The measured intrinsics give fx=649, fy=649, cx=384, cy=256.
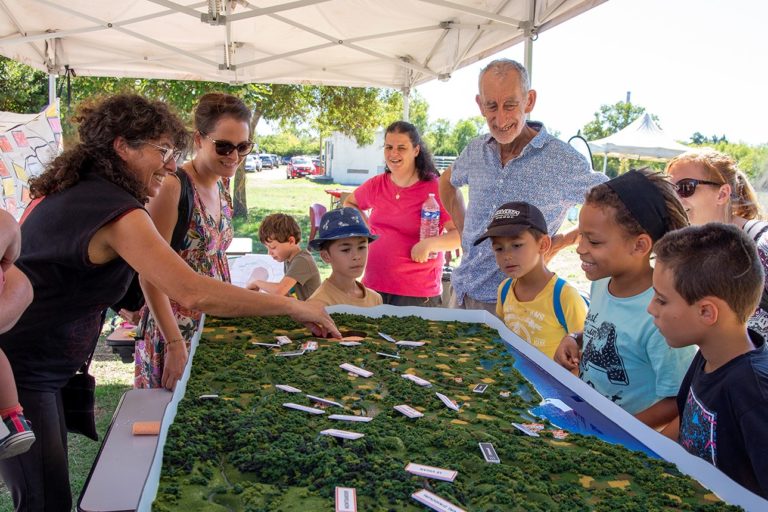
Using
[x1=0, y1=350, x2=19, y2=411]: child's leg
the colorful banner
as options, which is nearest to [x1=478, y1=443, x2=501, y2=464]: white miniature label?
[x1=0, y1=350, x2=19, y2=411]: child's leg

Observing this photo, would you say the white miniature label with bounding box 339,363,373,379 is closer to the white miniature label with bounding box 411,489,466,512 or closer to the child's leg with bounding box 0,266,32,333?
the white miniature label with bounding box 411,489,466,512

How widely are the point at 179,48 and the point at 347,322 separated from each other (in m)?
4.99

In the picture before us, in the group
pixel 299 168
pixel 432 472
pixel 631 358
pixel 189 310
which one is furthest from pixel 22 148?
pixel 299 168

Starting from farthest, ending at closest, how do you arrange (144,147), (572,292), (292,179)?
(292,179) < (572,292) < (144,147)

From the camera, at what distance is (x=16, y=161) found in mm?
5883

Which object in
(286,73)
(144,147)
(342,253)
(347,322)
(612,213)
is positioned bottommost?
(347,322)

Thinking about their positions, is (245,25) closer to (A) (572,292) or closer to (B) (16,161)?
(B) (16,161)

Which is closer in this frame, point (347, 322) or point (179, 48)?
point (347, 322)

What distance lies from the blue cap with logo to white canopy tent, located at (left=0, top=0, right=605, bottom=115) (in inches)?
80.6

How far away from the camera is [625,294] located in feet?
7.02

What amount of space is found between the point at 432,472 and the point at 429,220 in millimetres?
2512

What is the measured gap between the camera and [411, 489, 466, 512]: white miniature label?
3.89 ft

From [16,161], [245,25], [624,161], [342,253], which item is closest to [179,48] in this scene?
[245,25]

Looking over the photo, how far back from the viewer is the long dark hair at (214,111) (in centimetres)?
264
